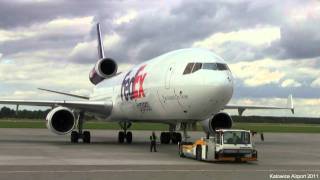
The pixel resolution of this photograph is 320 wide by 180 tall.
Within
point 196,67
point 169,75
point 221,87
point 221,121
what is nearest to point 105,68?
point 221,121

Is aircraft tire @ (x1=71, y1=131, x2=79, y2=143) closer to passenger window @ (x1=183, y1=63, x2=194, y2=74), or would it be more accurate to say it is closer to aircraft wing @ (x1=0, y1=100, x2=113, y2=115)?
aircraft wing @ (x1=0, y1=100, x2=113, y2=115)

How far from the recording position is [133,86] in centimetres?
2914

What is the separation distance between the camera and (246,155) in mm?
19656

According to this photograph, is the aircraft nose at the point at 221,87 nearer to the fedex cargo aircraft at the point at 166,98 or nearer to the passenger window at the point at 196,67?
the fedex cargo aircraft at the point at 166,98

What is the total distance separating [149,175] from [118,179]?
1.22 metres

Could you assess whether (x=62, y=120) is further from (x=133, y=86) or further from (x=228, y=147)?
(x=228, y=147)

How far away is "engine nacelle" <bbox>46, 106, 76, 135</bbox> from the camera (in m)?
29.7

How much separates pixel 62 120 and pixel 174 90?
9230 mm

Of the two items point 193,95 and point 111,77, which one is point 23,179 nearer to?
point 193,95

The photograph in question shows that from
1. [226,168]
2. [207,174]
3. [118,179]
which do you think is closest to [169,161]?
[226,168]

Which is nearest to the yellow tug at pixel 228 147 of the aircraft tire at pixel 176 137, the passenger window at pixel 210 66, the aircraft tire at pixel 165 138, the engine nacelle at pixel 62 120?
the passenger window at pixel 210 66

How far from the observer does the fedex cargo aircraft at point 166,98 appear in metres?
22.2

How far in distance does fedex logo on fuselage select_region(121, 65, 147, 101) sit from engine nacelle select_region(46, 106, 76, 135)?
124 inches

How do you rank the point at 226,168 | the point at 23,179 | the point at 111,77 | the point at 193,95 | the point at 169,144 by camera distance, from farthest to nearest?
the point at 111,77 < the point at 169,144 < the point at 193,95 < the point at 226,168 < the point at 23,179
